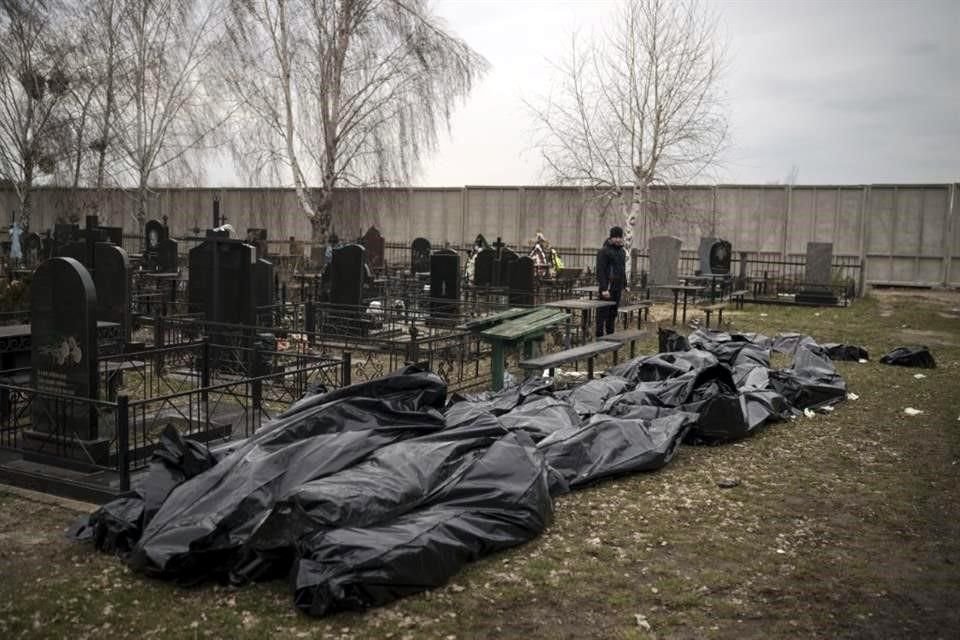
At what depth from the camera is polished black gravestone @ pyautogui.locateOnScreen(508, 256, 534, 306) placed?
17641 mm

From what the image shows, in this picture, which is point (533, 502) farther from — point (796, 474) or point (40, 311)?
point (40, 311)

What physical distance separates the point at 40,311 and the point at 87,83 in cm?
2207

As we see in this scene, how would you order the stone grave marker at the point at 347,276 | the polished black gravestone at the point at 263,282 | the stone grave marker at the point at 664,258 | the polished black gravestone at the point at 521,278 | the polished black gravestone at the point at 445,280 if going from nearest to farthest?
the polished black gravestone at the point at 263,282 → the stone grave marker at the point at 347,276 → the polished black gravestone at the point at 445,280 → the polished black gravestone at the point at 521,278 → the stone grave marker at the point at 664,258

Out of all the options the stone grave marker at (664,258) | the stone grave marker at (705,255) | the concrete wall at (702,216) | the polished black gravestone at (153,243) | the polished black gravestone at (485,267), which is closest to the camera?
the polished black gravestone at (485,267)

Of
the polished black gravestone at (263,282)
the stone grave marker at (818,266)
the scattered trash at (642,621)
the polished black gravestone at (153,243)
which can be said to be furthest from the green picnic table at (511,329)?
the stone grave marker at (818,266)

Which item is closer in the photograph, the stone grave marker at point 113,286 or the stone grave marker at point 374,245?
the stone grave marker at point 113,286

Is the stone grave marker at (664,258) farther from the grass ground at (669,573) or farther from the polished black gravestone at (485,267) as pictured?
the grass ground at (669,573)

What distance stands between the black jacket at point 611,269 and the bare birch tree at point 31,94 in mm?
19261

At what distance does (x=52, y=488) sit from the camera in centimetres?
689

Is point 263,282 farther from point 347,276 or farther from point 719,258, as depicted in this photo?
point 719,258

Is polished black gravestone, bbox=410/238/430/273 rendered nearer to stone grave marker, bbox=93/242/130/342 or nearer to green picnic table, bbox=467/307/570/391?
green picnic table, bbox=467/307/570/391

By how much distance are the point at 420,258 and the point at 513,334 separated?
14.1 meters

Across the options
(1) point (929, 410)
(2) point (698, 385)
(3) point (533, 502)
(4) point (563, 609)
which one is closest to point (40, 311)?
(3) point (533, 502)

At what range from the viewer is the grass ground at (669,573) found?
15.5 feet
